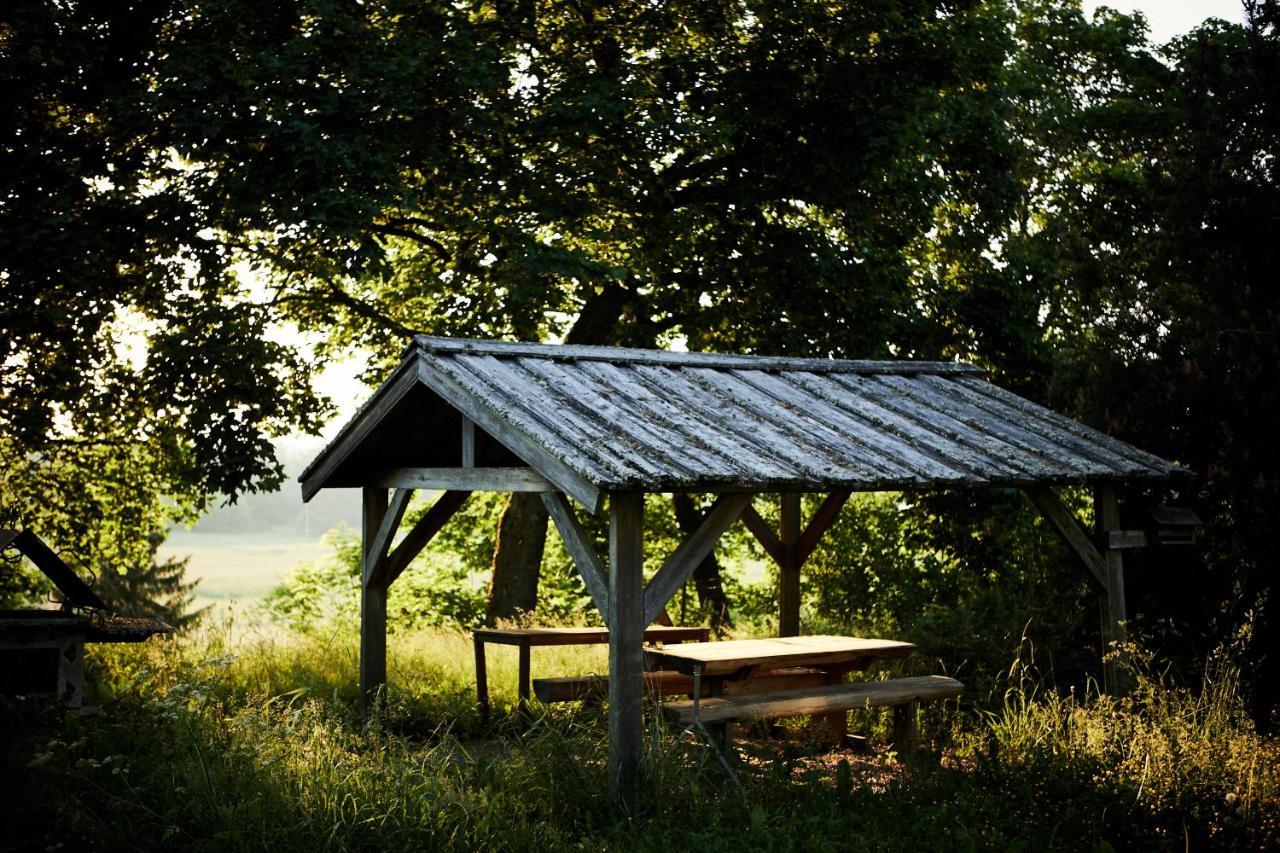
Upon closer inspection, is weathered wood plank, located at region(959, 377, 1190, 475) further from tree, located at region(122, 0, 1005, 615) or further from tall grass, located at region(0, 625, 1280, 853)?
tree, located at region(122, 0, 1005, 615)

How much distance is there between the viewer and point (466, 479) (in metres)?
8.84

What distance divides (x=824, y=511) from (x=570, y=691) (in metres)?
3.50

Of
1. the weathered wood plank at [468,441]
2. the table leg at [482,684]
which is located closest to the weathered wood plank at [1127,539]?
the weathered wood plank at [468,441]

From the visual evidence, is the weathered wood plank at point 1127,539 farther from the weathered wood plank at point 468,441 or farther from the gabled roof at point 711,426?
the weathered wood plank at point 468,441

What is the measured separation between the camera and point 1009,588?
15125 mm

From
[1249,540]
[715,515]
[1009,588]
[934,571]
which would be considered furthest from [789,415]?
[934,571]

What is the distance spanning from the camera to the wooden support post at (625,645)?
7328 millimetres

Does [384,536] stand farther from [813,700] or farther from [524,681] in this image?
[813,700]

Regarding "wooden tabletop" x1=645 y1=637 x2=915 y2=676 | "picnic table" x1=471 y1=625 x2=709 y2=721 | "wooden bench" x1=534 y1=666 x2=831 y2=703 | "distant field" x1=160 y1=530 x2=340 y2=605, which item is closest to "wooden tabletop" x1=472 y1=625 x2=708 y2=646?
"picnic table" x1=471 y1=625 x2=709 y2=721

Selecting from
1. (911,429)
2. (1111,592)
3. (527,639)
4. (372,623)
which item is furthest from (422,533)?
(1111,592)

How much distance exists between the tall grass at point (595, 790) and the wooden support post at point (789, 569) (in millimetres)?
2693

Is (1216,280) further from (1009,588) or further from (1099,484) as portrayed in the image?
(1009,588)

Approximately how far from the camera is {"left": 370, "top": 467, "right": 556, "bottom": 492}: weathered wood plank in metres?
8.05

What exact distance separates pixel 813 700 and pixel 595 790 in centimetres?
225
